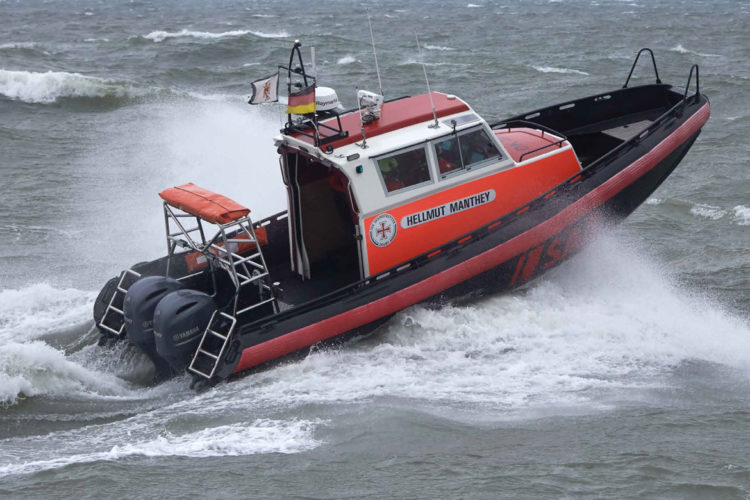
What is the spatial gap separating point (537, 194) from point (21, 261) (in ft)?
21.5

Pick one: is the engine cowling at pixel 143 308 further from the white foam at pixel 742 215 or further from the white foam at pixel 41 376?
the white foam at pixel 742 215

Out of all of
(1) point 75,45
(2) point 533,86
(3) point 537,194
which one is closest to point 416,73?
(2) point 533,86

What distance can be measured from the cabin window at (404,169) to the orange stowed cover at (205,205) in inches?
53.4

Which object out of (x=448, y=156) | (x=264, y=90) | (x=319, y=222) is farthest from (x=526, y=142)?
(x=264, y=90)

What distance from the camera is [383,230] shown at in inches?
341

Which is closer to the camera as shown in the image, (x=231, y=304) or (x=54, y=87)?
(x=231, y=304)

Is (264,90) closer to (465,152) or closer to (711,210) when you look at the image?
(465,152)

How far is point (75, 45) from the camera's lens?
30.0m

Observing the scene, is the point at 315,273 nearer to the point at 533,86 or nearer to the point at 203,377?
the point at 203,377

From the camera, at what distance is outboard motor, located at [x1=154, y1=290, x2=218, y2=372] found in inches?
311

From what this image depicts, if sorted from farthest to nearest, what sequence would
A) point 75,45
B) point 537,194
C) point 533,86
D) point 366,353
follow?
point 75,45 < point 533,86 < point 537,194 < point 366,353

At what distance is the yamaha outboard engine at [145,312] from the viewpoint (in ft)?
26.9

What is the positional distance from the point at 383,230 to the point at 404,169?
61 centimetres

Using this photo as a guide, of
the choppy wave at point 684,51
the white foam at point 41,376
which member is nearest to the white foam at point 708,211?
the white foam at point 41,376
